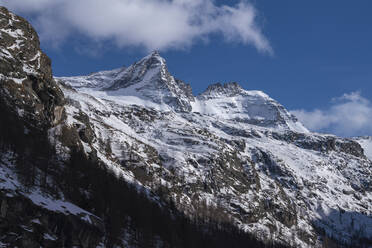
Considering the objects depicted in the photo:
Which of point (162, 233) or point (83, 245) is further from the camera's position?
point (162, 233)

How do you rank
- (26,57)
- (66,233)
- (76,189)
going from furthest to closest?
(26,57) → (76,189) → (66,233)

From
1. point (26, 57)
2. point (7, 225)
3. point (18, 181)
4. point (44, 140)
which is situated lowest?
point (7, 225)

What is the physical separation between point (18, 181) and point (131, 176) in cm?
10312

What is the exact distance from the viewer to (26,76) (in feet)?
485

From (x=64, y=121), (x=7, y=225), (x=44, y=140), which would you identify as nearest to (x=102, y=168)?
(x=64, y=121)

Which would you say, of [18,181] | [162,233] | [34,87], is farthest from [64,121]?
[18,181]

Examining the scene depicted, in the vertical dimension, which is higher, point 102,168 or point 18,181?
point 102,168

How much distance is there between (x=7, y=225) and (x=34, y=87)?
78147mm

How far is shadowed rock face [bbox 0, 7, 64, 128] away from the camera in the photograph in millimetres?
139500

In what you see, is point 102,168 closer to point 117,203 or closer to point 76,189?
point 117,203

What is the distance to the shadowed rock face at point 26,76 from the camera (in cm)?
13950

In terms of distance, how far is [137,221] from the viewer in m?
140

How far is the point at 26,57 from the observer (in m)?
162

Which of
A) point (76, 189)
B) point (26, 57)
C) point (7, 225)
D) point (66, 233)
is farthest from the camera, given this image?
point (26, 57)
